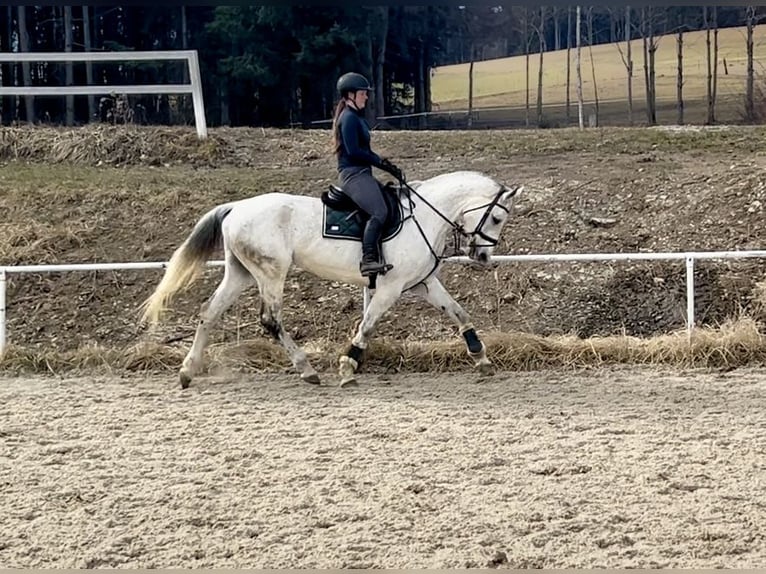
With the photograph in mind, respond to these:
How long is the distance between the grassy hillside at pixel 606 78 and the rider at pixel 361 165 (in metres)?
22.9

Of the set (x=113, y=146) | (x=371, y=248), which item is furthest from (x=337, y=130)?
(x=113, y=146)

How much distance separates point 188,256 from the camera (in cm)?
724

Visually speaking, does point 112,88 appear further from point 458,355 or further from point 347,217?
point 458,355

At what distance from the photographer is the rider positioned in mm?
6910

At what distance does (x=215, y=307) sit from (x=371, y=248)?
137cm

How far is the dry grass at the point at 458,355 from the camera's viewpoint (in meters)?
7.66

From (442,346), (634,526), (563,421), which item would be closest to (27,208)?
(442,346)

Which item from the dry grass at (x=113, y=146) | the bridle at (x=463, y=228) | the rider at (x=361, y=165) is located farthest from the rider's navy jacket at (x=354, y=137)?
the dry grass at (x=113, y=146)

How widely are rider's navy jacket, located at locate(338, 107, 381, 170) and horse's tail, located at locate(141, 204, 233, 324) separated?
1115mm

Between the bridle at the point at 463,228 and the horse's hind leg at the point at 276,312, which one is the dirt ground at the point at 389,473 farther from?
the bridle at the point at 463,228

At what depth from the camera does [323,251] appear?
7.16 meters

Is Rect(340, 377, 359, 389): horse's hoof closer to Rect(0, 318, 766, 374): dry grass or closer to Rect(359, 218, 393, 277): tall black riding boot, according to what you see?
Rect(0, 318, 766, 374): dry grass

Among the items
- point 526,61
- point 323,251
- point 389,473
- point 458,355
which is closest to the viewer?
point 389,473

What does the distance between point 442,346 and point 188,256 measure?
2266mm
